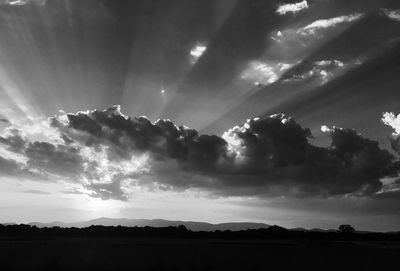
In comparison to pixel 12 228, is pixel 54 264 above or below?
below

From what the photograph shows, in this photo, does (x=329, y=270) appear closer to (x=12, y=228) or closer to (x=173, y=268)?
(x=173, y=268)

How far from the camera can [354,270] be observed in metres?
59.7

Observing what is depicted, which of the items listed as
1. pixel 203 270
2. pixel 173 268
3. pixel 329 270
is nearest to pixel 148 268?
pixel 173 268

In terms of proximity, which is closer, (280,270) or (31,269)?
(31,269)

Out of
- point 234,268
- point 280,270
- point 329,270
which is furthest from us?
point 329,270

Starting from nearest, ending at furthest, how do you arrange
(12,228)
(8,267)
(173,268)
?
(8,267)
(173,268)
(12,228)

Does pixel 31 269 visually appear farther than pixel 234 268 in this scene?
No

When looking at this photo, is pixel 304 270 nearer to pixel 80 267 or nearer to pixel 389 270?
pixel 389 270

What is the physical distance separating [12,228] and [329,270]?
17335cm

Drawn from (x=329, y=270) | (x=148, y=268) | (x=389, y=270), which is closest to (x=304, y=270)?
(x=329, y=270)

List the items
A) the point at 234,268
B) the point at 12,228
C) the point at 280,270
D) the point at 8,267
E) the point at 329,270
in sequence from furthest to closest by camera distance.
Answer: the point at 12,228
the point at 329,270
the point at 280,270
the point at 234,268
the point at 8,267

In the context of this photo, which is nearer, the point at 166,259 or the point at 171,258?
the point at 166,259

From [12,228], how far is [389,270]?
177m

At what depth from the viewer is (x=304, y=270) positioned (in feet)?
186
